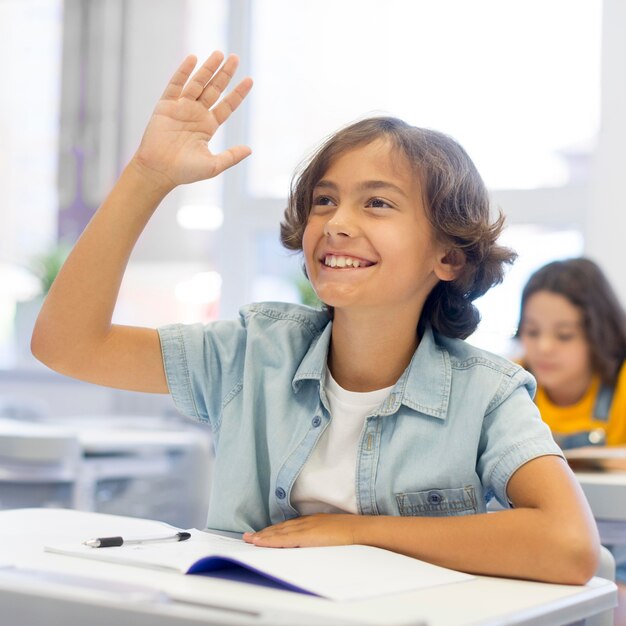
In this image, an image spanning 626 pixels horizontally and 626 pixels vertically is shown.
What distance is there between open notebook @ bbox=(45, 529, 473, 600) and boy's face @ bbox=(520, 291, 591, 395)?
1615 millimetres

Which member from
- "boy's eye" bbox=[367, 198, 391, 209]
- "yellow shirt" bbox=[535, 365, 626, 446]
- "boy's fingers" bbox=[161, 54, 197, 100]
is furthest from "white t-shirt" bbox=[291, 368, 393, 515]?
"yellow shirt" bbox=[535, 365, 626, 446]

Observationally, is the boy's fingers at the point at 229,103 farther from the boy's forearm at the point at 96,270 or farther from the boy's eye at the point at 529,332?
the boy's eye at the point at 529,332

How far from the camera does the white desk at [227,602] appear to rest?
31.5 inches

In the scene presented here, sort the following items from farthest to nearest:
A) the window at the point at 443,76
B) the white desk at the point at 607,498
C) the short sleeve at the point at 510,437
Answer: the window at the point at 443,76
the white desk at the point at 607,498
the short sleeve at the point at 510,437

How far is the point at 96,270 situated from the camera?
138cm

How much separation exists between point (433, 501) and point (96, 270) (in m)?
0.55

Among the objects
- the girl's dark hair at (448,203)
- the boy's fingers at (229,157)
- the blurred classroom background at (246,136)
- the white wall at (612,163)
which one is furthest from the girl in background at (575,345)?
the boy's fingers at (229,157)

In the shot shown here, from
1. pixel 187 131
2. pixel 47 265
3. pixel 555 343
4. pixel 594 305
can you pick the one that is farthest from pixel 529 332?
pixel 47 265

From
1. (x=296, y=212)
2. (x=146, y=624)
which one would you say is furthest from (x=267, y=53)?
(x=146, y=624)

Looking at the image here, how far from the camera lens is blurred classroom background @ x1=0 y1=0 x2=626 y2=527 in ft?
11.9

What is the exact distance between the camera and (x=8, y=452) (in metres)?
2.30

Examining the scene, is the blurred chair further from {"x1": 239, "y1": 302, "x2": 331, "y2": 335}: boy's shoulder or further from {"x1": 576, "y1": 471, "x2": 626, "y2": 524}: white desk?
{"x1": 576, "y1": 471, "x2": 626, "y2": 524}: white desk

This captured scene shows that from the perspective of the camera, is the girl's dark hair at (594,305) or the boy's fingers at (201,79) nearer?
the boy's fingers at (201,79)

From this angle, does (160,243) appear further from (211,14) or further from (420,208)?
(420,208)
